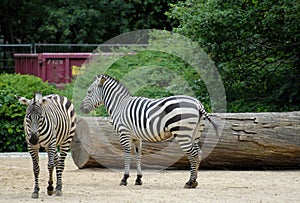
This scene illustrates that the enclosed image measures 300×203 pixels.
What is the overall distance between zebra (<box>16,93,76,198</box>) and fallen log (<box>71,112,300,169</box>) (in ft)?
6.89

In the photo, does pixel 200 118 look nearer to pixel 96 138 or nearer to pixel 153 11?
pixel 96 138

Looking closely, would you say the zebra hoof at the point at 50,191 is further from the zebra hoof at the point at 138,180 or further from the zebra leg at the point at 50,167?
the zebra hoof at the point at 138,180

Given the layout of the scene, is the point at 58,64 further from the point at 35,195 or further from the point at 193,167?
the point at 35,195

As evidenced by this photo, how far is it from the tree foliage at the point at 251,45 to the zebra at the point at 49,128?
6.23m

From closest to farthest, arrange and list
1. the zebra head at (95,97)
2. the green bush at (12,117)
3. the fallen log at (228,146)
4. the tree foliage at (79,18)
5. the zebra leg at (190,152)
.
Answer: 1. the zebra leg at (190,152)
2. the zebra head at (95,97)
3. the fallen log at (228,146)
4. the green bush at (12,117)
5. the tree foliage at (79,18)

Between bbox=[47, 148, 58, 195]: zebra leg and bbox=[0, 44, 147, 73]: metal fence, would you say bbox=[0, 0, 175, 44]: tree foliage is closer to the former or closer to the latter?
bbox=[0, 44, 147, 73]: metal fence

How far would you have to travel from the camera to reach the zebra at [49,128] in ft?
30.0

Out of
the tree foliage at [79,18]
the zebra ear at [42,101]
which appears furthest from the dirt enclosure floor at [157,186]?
the tree foliage at [79,18]

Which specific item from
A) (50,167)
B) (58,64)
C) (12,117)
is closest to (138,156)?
(50,167)

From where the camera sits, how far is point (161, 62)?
59.9ft

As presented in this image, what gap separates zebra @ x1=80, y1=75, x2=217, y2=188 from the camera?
1027 cm

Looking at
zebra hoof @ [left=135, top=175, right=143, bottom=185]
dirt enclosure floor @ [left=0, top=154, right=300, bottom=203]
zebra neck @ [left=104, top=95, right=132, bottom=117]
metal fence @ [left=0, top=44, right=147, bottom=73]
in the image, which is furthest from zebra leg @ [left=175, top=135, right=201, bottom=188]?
metal fence @ [left=0, top=44, right=147, bottom=73]

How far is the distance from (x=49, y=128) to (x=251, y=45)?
8168 mm

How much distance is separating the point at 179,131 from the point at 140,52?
9.10 metres
